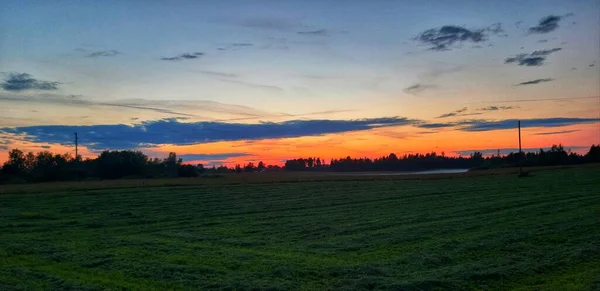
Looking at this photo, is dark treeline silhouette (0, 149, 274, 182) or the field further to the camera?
dark treeline silhouette (0, 149, 274, 182)

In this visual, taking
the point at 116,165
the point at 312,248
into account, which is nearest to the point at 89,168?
the point at 116,165

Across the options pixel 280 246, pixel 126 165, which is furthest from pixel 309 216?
pixel 126 165

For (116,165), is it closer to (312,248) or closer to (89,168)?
(89,168)

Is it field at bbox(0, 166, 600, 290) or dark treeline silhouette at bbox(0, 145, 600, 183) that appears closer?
field at bbox(0, 166, 600, 290)

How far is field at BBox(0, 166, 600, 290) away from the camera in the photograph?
11039 mm

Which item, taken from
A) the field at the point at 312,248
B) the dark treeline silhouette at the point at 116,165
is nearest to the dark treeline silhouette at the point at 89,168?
the dark treeline silhouette at the point at 116,165

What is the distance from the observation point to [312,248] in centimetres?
1534

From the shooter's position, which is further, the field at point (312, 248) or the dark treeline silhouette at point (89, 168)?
the dark treeline silhouette at point (89, 168)

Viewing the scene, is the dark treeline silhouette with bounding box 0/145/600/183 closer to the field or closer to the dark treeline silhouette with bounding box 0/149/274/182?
the dark treeline silhouette with bounding box 0/149/274/182

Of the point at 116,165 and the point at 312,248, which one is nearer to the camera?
the point at 312,248

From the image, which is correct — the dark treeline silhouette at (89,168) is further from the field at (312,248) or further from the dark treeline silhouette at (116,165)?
the field at (312,248)

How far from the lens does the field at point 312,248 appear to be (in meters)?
11.0

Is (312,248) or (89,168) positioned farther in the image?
(89,168)

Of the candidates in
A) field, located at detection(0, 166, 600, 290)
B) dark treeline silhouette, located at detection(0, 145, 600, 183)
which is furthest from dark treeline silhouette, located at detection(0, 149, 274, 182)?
field, located at detection(0, 166, 600, 290)
